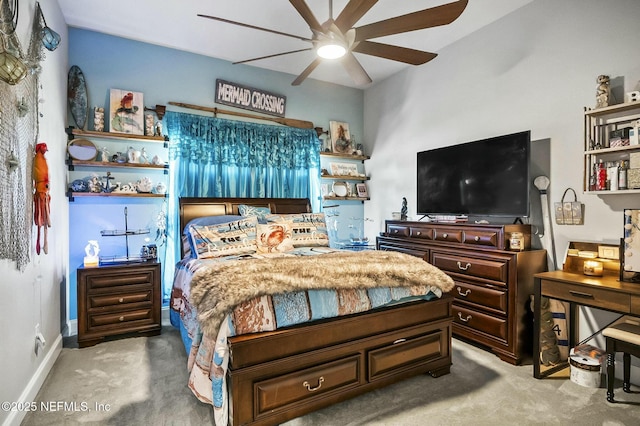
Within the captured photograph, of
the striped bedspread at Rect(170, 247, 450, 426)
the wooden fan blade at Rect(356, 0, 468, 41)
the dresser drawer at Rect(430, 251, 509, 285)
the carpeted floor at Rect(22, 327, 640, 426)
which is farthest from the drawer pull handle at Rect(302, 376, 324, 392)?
the wooden fan blade at Rect(356, 0, 468, 41)

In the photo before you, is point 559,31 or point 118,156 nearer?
point 559,31

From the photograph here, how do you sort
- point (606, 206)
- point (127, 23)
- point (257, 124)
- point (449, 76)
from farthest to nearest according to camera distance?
1. point (257, 124)
2. point (449, 76)
3. point (127, 23)
4. point (606, 206)

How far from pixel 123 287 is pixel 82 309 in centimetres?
34

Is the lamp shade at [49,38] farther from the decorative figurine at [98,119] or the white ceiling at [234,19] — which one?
the decorative figurine at [98,119]

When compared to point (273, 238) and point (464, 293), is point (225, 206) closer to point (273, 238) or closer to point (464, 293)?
point (273, 238)

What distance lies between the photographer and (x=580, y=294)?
2148mm

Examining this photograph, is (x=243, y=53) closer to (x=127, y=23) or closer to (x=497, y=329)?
(x=127, y=23)

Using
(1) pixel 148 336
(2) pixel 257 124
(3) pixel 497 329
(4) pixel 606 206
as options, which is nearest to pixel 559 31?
(4) pixel 606 206

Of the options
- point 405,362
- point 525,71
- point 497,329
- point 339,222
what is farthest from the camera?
point 339,222

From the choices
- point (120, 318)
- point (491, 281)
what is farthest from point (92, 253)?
point (491, 281)

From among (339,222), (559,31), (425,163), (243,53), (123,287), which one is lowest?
(123,287)

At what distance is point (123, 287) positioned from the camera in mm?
3043

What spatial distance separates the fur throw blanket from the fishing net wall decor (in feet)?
3.19

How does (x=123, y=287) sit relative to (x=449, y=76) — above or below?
below
